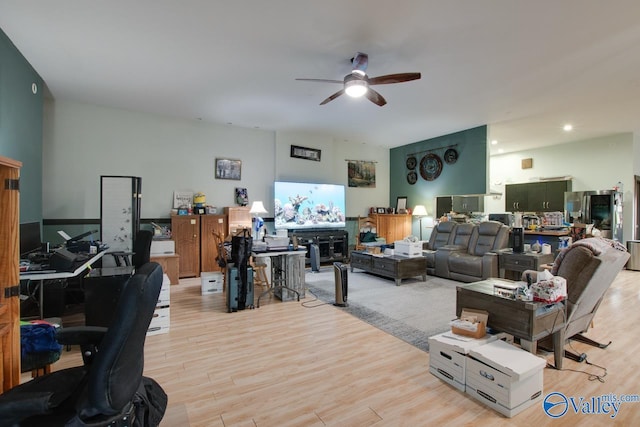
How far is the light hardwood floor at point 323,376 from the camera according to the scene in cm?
198

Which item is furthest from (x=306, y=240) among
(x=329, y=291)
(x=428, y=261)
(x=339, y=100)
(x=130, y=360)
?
(x=130, y=360)

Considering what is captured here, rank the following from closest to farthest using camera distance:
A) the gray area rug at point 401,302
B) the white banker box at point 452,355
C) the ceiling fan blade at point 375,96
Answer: the white banker box at point 452,355
the gray area rug at point 401,302
the ceiling fan blade at point 375,96

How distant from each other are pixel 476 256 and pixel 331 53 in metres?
4.24

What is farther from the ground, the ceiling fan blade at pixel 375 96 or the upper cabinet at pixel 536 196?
the ceiling fan blade at pixel 375 96

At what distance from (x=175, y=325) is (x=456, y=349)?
2.94 meters

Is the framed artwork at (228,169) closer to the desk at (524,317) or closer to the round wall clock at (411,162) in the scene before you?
the round wall clock at (411,162)

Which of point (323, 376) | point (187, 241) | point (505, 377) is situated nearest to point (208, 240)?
point (187, 241)

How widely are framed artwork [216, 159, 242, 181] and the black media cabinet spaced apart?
1778 millimetres

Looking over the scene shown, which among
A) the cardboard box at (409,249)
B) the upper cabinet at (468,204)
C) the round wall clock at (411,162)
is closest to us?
the cardboard box at (409,249)

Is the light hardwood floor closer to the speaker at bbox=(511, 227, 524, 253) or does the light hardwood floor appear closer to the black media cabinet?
the speaker at bbox=(511, 227, 524, 253)

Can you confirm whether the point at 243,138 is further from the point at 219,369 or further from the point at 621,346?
the point at 621,346

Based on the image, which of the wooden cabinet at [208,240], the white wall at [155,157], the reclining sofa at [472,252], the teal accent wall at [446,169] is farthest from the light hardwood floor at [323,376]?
the teal accent wall at [446,169]

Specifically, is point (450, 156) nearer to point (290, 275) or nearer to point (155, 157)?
point (290, 275)

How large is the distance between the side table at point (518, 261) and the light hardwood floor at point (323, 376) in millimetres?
973
